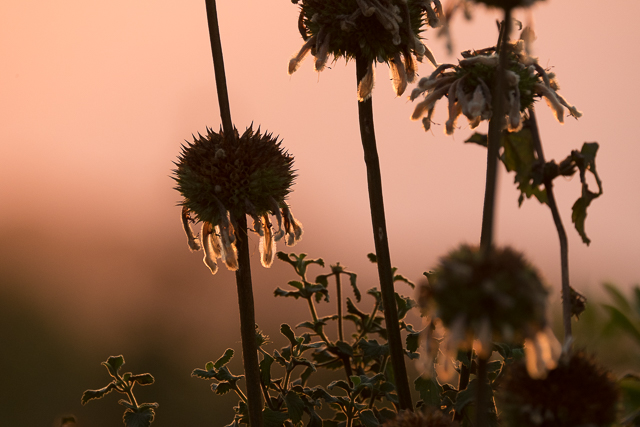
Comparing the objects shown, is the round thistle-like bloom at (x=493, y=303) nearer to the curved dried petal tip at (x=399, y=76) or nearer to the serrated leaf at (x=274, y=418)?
the serrated leaf at (x=274, y=418)

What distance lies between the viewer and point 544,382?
91 cm

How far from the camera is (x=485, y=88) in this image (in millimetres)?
1233

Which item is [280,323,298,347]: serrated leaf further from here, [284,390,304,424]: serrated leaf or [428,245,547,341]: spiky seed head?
[428,245,547,341]: spiky seed head

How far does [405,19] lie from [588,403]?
1040 mm

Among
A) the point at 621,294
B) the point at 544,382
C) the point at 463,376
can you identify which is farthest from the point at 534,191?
the point at 463,376

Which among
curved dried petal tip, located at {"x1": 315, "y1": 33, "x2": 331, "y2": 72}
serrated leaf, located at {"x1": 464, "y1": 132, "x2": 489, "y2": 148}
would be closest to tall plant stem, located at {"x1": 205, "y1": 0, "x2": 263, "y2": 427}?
curved dried petal tip, located at {"x1": 315, "y1": 33, "x2": 331, "y2": 72}

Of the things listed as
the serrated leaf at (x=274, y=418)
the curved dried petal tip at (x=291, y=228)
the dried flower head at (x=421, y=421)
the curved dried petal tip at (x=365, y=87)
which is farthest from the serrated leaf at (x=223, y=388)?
the curved dried petal tip at (x=365, y=87)

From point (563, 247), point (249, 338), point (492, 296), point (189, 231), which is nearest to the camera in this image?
point (492, 296)

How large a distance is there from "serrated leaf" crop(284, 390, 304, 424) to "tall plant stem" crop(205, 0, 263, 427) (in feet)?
0.41

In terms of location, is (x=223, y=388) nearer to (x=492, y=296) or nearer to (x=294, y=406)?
(x=294, y=406)

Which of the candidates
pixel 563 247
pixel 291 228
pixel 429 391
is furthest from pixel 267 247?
pixel 563 247

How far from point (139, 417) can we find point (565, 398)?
1061 mm

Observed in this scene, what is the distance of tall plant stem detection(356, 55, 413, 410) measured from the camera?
149cm

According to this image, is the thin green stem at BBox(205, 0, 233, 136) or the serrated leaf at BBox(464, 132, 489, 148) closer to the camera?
the serrated leaf at BBox(464, 132, 489, 148)
